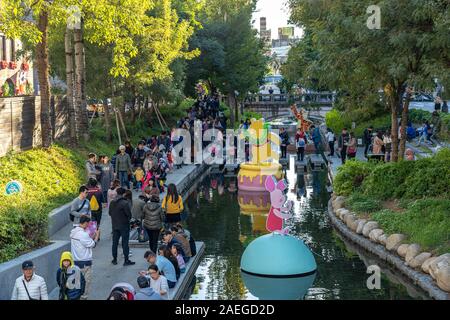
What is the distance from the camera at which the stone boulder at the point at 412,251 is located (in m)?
16.6

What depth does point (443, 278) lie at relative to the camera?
14.6 m

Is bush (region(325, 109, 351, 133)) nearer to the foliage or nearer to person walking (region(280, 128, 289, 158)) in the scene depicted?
person walking (region(280, 128, 289, 158))

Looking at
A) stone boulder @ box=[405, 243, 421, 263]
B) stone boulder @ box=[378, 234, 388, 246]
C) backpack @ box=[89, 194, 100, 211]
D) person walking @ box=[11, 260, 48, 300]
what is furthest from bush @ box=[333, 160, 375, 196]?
person walking @ box=[11, 260, 48, 300]

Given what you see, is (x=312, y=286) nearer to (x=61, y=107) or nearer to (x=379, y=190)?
(x=379, y=190)

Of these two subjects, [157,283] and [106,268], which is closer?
[157,283]

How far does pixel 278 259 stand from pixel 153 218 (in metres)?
2.93

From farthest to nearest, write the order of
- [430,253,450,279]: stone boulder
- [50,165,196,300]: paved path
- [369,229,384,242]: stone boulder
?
1. [369,229,384,242]: stone boulder
2. [430,253,450,279]: stone boulder
3. [50,165,196,300]: paved path

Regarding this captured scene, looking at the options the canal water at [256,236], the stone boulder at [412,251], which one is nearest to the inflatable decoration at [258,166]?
the canal water at [256,236]

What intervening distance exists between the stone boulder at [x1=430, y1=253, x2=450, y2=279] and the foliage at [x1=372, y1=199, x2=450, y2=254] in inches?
24.6

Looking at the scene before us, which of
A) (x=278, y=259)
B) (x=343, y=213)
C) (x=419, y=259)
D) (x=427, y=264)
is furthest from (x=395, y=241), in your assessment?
(x=343, y=213)

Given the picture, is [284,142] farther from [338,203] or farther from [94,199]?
[94,199]

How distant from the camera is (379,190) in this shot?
22156 mm

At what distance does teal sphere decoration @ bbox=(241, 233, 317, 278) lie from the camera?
16312 millimetres

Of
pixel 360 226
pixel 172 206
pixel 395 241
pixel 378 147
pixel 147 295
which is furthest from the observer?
pixel 378 147
